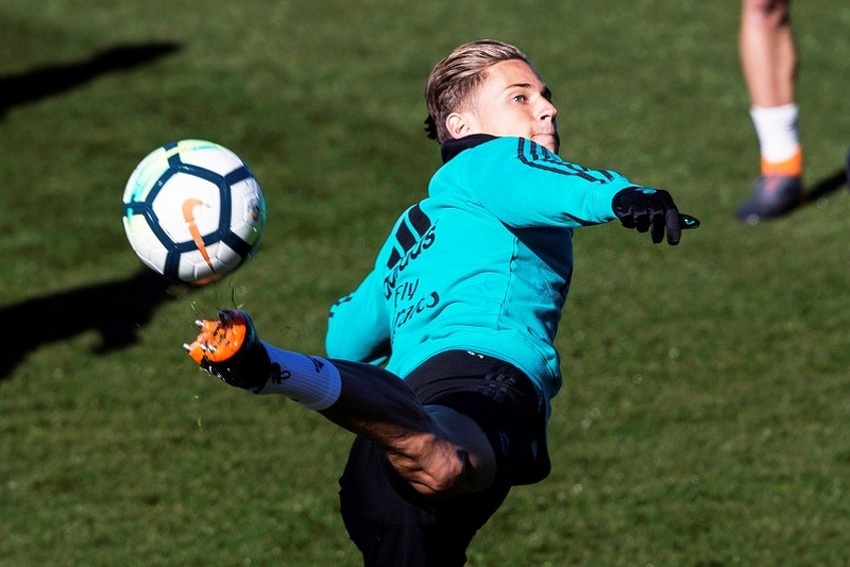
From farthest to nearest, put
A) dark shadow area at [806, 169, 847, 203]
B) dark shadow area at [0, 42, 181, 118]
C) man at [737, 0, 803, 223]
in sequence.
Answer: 1. dark shadow area at [0, 42, 181, 118]
2. dark shadow area at [806, 169, 847, 203]
3. man at [737, 0, 803, 223]

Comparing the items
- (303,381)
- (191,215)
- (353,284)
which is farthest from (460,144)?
(353,284)

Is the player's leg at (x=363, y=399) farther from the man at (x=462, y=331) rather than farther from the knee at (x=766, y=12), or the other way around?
the knee at (x=766, y=12)

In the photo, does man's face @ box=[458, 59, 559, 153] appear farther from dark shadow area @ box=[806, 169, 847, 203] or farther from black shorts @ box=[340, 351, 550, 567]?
dark shadow area @ box=[806, 169, 847, 203]

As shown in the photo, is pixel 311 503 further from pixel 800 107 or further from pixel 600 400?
pixel 800 107

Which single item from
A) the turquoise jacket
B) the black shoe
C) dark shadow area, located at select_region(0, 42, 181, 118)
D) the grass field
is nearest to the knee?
the black shoe

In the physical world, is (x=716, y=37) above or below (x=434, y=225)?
below

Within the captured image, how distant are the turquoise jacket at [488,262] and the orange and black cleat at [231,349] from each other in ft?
2.40

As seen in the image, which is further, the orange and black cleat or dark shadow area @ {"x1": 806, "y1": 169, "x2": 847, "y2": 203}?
dark shadow area @ {"x1": 806, "y1": 169, "x2": 847, "y2": 203}

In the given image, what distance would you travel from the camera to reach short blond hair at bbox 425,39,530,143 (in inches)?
179

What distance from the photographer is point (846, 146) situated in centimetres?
1025

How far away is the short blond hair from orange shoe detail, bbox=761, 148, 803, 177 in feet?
16.1

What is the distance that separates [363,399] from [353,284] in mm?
4774

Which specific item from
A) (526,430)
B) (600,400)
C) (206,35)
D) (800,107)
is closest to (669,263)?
(600,400)

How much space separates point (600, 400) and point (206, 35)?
711cm
